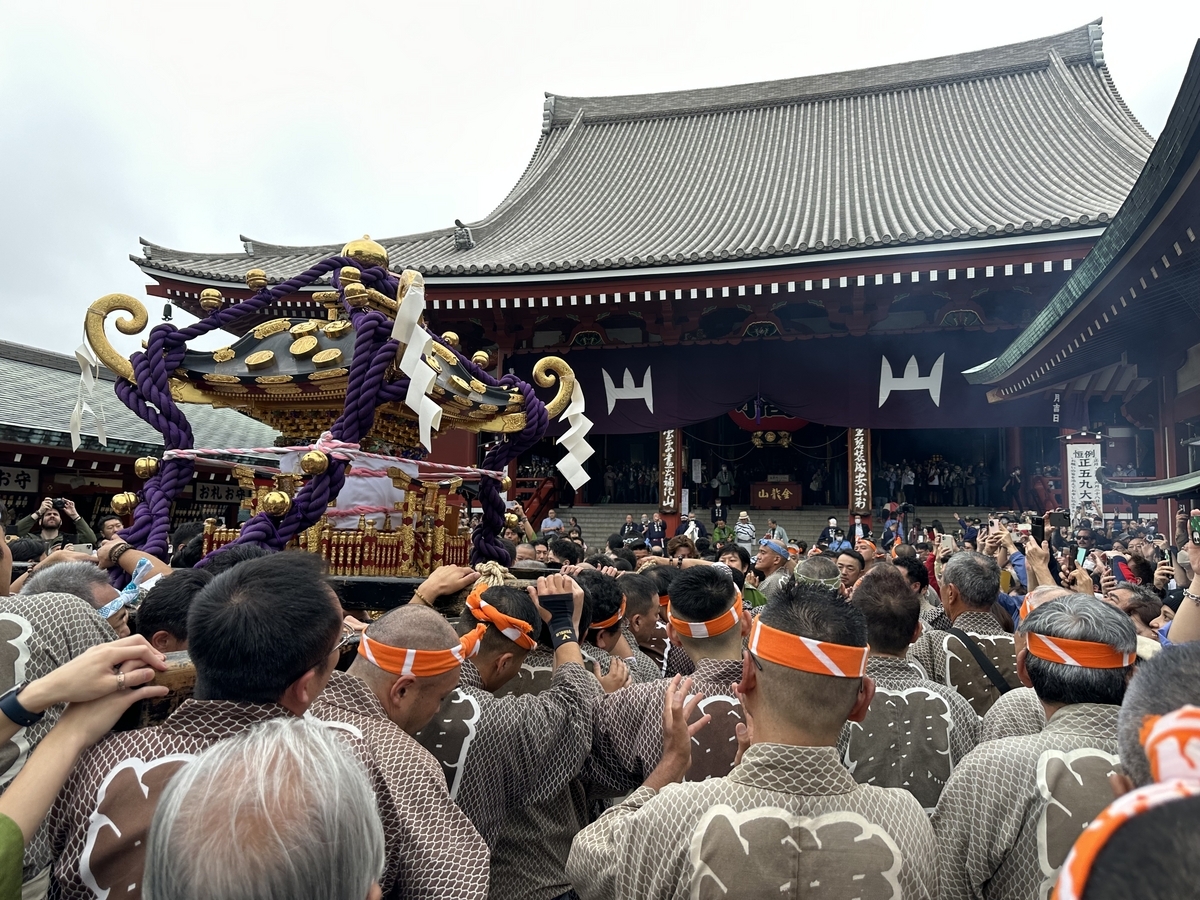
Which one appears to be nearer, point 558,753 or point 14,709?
point 14,709

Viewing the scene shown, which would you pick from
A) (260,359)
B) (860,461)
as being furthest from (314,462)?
(860,461)

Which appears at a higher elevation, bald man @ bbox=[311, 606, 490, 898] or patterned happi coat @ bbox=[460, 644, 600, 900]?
bald man @ bbox=[311, 606, 490, 898]

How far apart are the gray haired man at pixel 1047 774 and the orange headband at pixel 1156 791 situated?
3.30 ft

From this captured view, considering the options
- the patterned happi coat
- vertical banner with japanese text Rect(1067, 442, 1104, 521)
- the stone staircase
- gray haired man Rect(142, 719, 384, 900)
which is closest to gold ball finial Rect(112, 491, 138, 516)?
the patterned happi coat

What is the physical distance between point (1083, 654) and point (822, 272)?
29.7ft

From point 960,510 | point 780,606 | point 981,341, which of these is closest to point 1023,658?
point 780,606

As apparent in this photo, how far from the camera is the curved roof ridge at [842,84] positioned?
1591 centimetres

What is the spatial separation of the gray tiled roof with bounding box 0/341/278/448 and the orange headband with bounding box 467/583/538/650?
8714 mm

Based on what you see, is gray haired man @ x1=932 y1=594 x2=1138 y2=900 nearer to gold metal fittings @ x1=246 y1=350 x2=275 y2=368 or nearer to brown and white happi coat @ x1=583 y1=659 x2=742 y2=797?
brown and white happi coat @ x1=583 y1=659 x2=742 y2=797

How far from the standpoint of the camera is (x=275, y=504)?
2680 millimetres

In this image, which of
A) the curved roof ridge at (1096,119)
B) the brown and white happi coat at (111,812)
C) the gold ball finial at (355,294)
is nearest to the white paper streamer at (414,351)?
the gold ball finial at (355,294)

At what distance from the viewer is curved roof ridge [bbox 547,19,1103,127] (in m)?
15.9

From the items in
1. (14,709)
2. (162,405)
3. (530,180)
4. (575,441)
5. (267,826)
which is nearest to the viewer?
(267,826)

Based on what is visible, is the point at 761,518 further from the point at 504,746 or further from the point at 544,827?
the point at 504,746
